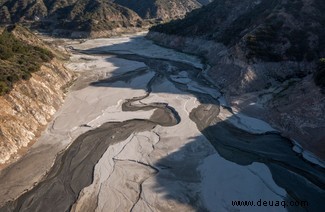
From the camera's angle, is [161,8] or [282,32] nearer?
[282,32]

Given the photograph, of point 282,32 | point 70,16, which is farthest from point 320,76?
point 70,16

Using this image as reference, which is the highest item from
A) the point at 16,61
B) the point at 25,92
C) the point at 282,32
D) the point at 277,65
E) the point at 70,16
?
the point at 282,32

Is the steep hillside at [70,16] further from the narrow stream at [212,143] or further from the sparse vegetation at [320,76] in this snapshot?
the sparse vegetation at [320,76]

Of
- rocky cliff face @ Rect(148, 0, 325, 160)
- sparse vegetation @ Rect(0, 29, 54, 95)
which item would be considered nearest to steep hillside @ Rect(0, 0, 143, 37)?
rocky cliff face @ Rect(148, 0, 325, 160)

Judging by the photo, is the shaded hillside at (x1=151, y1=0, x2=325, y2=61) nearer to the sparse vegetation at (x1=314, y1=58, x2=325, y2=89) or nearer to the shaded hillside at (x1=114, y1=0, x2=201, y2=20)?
the sparse vegetation at (x1=314, y1=58, x2=325, y2=89)

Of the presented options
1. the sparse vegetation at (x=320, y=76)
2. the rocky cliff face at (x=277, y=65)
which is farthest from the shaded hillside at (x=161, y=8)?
the sparse vegetation at (x=320, y=76)

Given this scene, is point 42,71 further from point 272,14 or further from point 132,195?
point 272,14

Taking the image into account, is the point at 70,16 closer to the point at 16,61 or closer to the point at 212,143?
the point at 16,61
